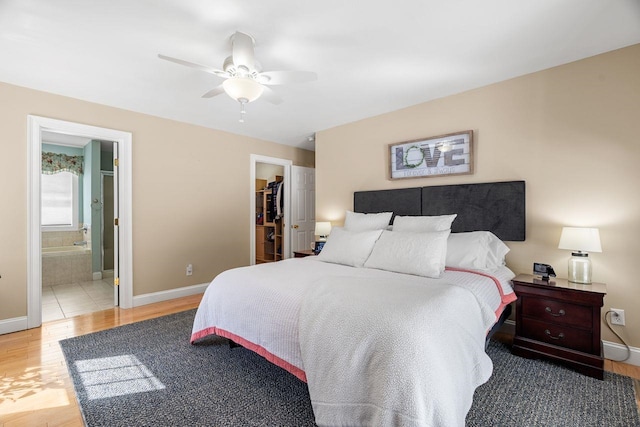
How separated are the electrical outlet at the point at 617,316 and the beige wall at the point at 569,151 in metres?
0.03

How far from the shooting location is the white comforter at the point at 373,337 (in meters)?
1.21

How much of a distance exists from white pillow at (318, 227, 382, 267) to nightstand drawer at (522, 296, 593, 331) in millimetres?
1297

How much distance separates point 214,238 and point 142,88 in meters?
2.18

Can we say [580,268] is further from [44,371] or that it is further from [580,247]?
[44,371]

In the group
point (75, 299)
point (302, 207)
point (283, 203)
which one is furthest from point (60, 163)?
point (302, 207)

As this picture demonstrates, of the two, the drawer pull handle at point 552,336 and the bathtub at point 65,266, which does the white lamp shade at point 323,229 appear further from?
the bathtub at point 65,266

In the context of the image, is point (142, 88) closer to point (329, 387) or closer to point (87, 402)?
point (87, 402)

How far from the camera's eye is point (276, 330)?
5.94 ft

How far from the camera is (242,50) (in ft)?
7.09

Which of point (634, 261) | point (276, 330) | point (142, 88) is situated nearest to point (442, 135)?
point (634, 261)

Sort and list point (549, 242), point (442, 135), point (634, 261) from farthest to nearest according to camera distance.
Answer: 1. point (442, 135)
2. point (549, 242)
3. point (634, 261)

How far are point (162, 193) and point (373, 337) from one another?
3.55 m

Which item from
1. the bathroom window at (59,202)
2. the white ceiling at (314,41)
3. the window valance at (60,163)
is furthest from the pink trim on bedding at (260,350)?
the window valance at (60,163)

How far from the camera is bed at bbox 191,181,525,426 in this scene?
1.24 meters
